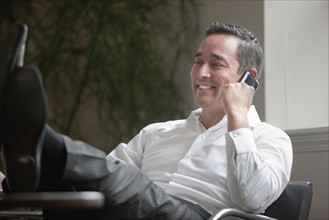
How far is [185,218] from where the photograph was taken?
173cm

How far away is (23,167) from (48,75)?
107 inches

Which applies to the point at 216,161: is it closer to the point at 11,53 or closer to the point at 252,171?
the point at 252,171

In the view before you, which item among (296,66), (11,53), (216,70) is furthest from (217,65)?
(11,53)

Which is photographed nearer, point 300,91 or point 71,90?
point 300,91

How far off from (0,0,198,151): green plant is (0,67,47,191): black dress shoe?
1991 mm

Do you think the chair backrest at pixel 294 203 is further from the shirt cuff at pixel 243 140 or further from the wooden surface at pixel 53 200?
the wooden surface at pixel 53 200

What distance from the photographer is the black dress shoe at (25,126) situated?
4.16ft

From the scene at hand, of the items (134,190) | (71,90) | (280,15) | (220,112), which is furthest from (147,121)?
(134,190)

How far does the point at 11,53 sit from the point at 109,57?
2.35 meters

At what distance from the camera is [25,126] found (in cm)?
127

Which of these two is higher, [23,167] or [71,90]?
[23,167]

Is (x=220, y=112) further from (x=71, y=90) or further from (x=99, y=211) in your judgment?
(x=71, y=90)

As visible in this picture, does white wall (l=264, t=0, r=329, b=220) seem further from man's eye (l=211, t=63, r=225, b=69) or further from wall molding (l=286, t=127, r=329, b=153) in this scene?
man's eye (l=211, t=63, r=225, b=69)

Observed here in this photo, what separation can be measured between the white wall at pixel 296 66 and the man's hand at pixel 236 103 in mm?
806
